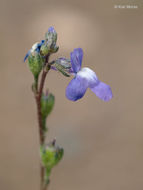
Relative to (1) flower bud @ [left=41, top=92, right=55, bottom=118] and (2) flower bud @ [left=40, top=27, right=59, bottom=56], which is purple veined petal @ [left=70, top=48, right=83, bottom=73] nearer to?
(2) flower bud @ [left=40, top=27, right=59, bottom=56]

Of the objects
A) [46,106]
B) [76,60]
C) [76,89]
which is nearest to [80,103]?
[46,106]

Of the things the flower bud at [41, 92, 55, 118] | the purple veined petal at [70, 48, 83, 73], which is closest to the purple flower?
the purple veined petal at [70, 48, 83, 73]

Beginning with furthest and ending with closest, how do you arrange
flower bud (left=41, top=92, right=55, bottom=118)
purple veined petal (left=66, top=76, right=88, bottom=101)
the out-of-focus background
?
the out-of-focus background < flower bud (left=41, top=92, right=55, bottom=118) < purple veined petal (left=66, top=76, right=88, bottom=101)

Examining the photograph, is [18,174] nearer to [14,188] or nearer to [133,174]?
[14,188]

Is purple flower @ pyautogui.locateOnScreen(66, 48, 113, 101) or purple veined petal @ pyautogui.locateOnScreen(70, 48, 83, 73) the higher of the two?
purple veined petal @ pyautogui.locateOnScreen(70, 48, 83, 73)

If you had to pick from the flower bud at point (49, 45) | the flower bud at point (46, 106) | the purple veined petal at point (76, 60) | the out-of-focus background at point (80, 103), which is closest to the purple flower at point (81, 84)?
the purple veined petal at point (76, 60)

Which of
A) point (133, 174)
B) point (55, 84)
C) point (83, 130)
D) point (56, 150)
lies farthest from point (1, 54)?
point (56, 150)

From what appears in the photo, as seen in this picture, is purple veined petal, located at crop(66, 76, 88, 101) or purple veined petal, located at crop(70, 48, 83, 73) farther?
purple veined petal, located at crop(70, 48, 83, 73)
